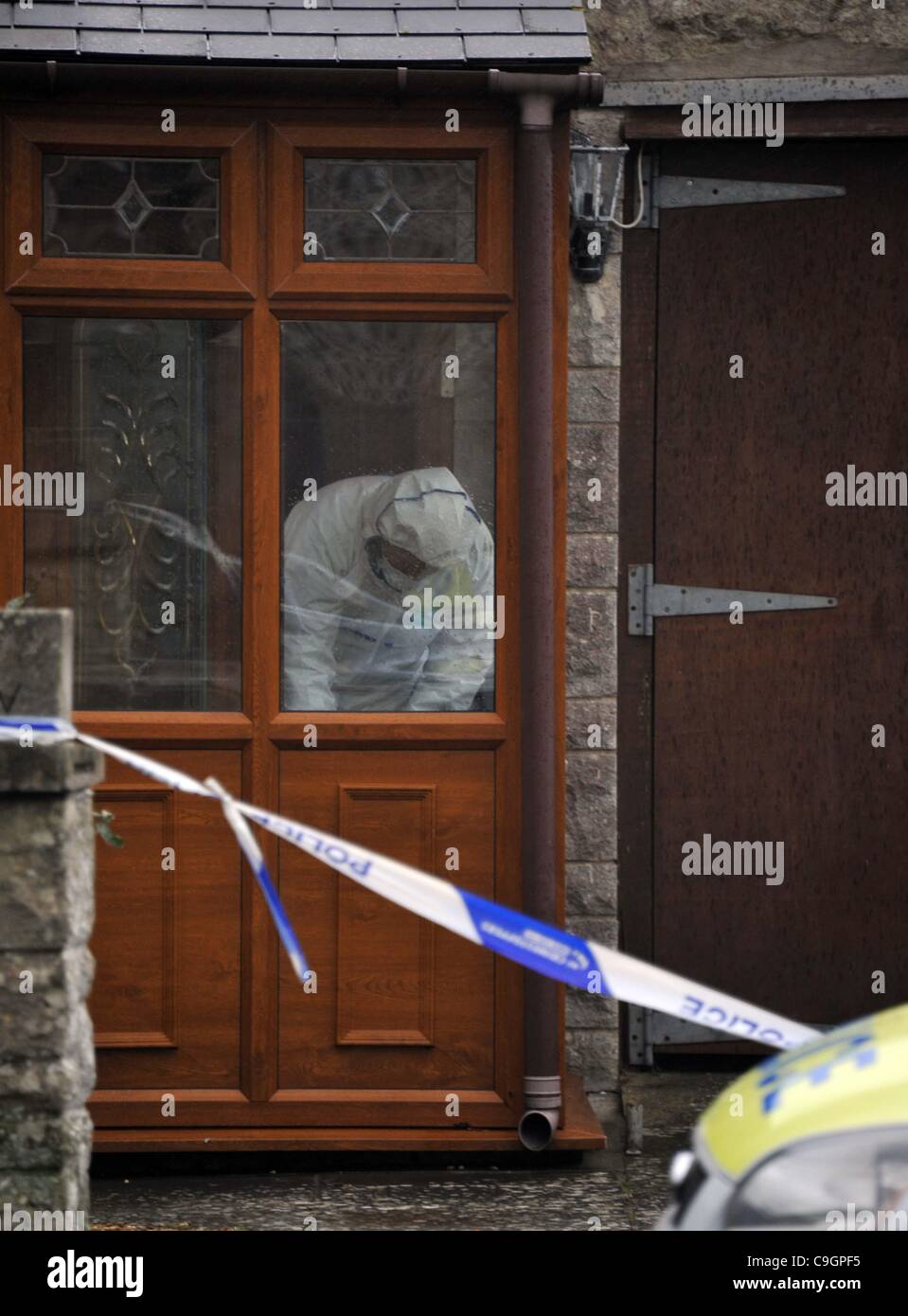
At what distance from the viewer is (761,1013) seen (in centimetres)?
368

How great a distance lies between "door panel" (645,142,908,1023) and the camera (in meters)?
6.52

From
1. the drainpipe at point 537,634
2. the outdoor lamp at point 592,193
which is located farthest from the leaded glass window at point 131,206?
the outdoor lamp at point 592,193

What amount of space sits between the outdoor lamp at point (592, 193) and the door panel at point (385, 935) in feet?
6.05

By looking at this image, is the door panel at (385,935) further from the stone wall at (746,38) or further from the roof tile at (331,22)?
the stone wall at (746,38)

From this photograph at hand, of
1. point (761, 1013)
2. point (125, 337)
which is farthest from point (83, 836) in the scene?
point (125, 337)

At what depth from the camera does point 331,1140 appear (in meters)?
5.58

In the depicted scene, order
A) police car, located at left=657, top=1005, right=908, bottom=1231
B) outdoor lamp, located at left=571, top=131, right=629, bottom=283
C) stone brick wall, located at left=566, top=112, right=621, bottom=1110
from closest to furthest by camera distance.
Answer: police car, located at left=657, top=1005, right=908, bottom=1231
outdoor lamp, located at left=571, top=131, right=629, bottom=283
stone brick wall, located at left=566, top=112, right=621, bottom=1110

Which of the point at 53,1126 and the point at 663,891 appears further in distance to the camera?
the point at 663,891

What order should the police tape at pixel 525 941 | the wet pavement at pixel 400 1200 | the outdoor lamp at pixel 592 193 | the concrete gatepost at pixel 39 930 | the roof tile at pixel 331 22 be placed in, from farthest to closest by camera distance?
the outdoor lamp at pixel 592 193, the roof tile at pixel 331 22, the wet pavement at pixel 400 1200, the concrete gatepost at pixel 39 930, the police tape at pixel 525 941

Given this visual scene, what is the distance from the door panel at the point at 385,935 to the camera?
563 centimetres

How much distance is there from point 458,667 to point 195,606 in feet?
2.85

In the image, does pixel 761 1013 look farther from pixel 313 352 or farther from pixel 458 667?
pixel 313 352

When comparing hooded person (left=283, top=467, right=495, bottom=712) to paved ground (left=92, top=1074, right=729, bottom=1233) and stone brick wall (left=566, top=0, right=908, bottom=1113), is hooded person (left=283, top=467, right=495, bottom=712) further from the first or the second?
paved ground (left=92, top=1074, right=729, bottom=1233)

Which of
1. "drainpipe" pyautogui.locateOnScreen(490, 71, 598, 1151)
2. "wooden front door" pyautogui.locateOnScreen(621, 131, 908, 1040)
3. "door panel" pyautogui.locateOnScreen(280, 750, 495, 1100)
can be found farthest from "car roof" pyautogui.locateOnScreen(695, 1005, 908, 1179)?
"wooden front door" pyautogui.locateOnScreen(621, 131, 908, 1040)
